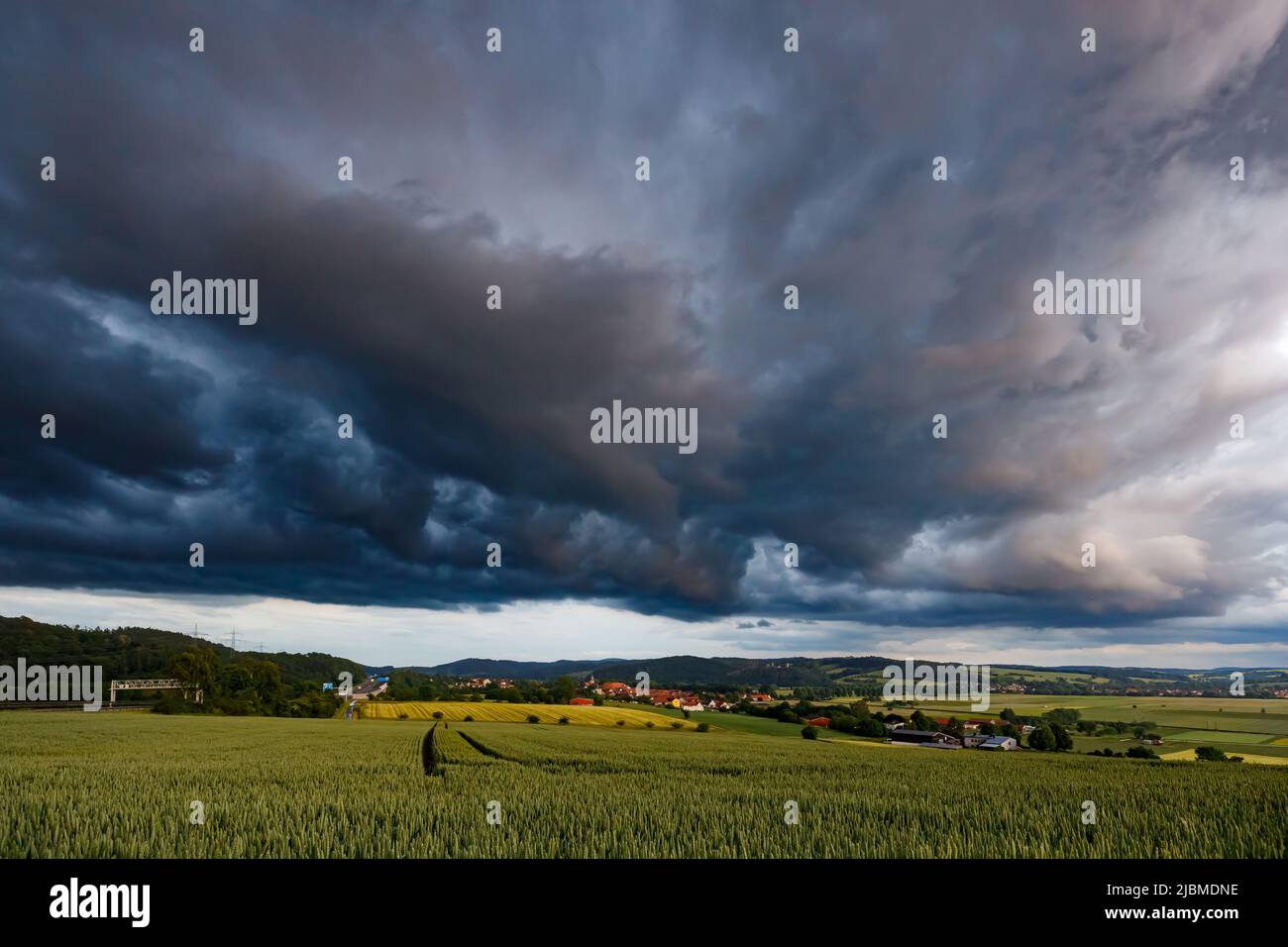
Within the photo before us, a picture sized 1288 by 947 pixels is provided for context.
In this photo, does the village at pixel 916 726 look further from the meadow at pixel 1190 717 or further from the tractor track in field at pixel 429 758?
the tractor track in field at pixel 429 758

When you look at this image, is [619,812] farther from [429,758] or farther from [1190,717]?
A: [1190,717]

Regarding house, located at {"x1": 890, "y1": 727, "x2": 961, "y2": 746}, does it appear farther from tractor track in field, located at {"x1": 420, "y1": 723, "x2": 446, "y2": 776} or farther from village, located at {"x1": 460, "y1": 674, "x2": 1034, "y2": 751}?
tractor track in field, located at {"x1": 420, "y1": 723, "x2": 446, "y2": 776}

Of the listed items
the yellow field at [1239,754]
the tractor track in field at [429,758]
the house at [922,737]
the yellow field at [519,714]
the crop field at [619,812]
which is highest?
the crop field at [619,812]

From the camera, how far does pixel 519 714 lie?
9144 centimetres

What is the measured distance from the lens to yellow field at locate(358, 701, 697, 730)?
81.4 m

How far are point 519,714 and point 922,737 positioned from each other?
54.2 m

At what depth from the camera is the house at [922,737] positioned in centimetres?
6278

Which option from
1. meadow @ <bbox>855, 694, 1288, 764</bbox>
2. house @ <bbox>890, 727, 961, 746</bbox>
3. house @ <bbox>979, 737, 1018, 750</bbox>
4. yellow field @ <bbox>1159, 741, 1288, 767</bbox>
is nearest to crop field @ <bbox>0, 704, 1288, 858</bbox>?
yellow field @ <bbox>1159, 741, 1288, 767</bbox>

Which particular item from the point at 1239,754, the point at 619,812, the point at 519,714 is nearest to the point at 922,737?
the point at 1239,754

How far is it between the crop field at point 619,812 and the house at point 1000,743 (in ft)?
119

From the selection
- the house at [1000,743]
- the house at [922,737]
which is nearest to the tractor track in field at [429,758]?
the house at [922,737]

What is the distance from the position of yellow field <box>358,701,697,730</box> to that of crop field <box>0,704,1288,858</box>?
2299 inches
